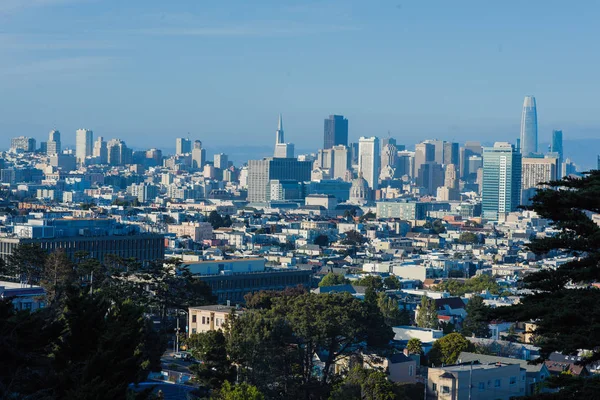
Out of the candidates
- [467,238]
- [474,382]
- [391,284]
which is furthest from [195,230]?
[474,382]

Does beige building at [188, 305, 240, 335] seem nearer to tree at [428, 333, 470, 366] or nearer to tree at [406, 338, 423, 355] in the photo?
tree at [406, 338, 423, 355]

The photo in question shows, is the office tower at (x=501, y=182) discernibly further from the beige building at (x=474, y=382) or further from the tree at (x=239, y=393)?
the tree at (x=239, y=393)

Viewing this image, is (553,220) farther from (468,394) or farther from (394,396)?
(468,394)

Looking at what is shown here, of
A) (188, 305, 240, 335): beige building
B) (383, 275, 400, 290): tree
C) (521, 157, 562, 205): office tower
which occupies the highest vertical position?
(521, 157, 562, 205): office tower

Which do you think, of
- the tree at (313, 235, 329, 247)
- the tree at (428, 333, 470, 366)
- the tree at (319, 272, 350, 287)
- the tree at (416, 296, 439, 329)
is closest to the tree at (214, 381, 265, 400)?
the tree at (428, 333, 470, 366)

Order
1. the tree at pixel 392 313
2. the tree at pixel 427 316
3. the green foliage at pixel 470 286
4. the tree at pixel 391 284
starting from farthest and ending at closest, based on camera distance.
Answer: the tree at pixel 391 284, the green foliage at pixel 470 286, the tree at pixel 427 316, the tree at pixel 392 313

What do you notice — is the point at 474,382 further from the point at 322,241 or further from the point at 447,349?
the point at 322,241

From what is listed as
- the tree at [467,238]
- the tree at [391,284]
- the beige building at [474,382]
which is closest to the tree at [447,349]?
the beige building at [474,382]
